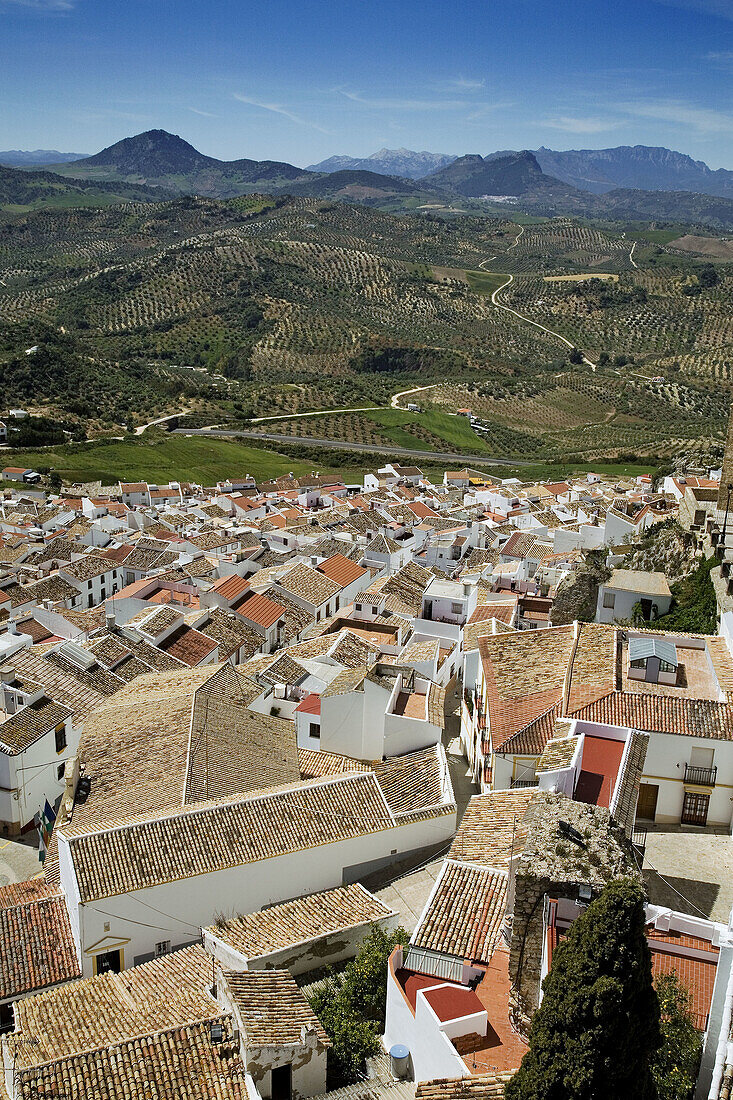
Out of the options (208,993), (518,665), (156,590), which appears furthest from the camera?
(156,590)

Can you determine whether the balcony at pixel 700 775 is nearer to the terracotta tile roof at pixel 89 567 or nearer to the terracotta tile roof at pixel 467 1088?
the terracotta tile roof at pixel 467 1088

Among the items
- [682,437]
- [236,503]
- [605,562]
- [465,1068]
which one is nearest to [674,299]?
[682,437]

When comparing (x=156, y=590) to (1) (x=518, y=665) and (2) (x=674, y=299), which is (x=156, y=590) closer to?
(1) (x=518, y=665)

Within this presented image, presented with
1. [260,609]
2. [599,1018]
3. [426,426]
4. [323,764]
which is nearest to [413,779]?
[323,764]

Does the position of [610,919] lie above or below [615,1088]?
above

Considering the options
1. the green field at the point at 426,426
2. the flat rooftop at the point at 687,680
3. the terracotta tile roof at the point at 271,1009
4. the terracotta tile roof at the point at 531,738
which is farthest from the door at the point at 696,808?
the green field at the point at 426,426
